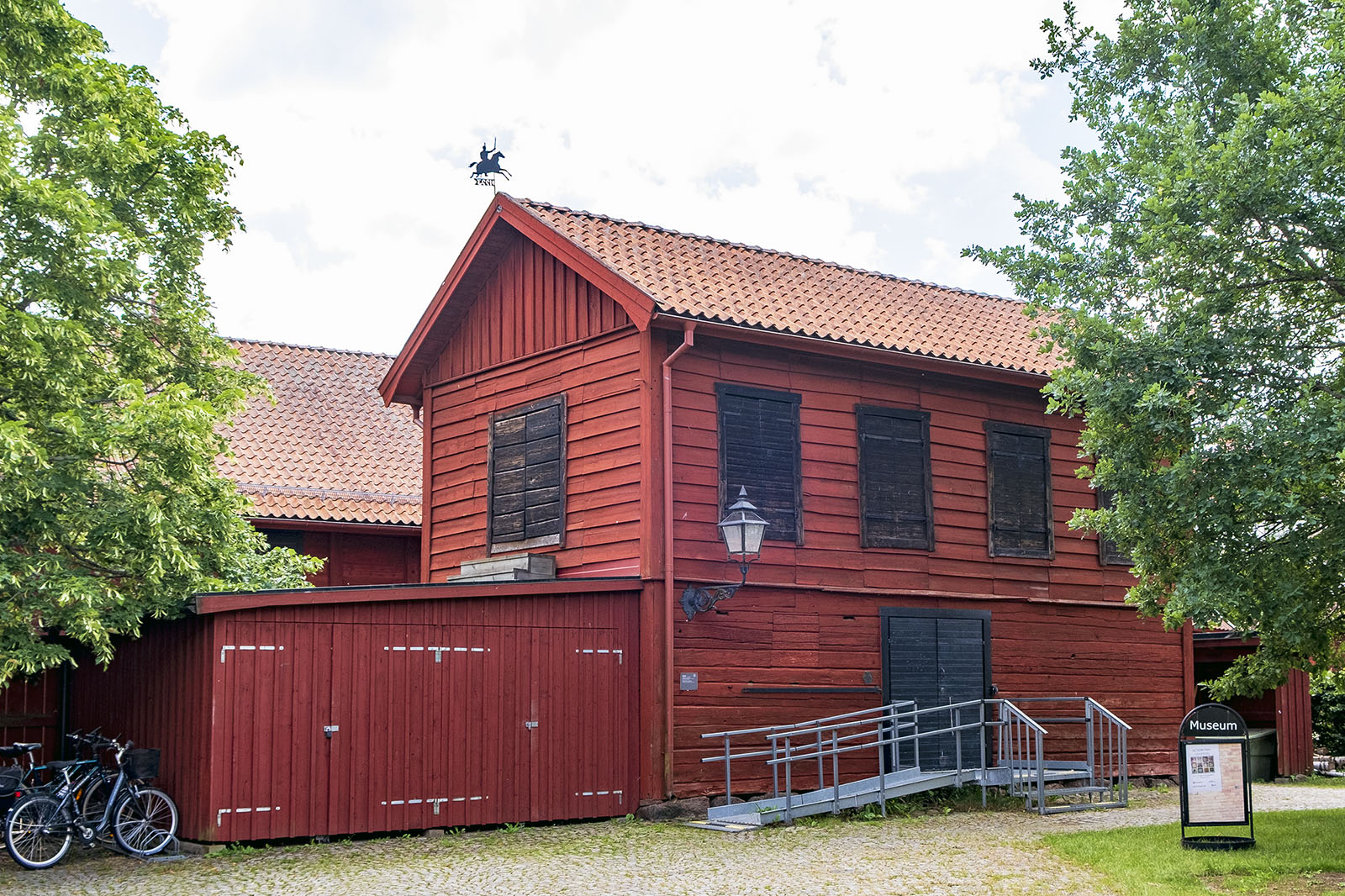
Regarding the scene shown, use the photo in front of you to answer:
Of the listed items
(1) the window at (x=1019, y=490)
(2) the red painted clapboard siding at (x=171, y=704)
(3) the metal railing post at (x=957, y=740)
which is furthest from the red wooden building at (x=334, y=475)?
(3) the metal railing post at (x=957, y=740)

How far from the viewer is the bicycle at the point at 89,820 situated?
12.0 m

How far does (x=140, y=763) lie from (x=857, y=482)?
853cm

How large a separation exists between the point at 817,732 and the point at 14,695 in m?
8.21

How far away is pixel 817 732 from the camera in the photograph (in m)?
15.2

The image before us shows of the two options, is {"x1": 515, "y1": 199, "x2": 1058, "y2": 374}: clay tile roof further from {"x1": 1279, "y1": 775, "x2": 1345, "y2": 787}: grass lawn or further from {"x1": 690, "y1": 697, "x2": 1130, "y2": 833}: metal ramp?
Result: {"x1": 1279, "y1": 775, "x2": 1345, "y2": 787}: grass lawn

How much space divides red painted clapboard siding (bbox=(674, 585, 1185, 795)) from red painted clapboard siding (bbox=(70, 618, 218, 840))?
4877 mm

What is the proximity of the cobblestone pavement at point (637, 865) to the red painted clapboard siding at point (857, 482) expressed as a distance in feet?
10.6

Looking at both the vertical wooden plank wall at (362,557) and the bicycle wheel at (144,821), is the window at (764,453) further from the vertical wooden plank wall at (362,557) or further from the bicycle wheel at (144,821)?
the vertical wooden plank wall at (362,557)

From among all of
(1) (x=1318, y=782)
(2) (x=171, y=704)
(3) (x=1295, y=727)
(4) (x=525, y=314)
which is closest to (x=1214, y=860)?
(2) (x=171, y=704)

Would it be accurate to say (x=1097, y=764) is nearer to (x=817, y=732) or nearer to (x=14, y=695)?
(x=817, y=732)

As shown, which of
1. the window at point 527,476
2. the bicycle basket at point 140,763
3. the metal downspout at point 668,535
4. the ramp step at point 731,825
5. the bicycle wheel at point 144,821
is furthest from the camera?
the window at point 527,476

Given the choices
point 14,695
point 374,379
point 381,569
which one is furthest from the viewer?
point 374,379

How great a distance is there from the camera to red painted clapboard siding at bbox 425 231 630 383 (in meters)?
16.9

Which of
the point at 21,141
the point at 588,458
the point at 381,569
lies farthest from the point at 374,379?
the point at 21,141
